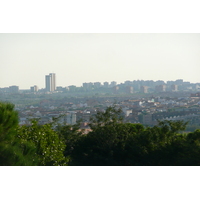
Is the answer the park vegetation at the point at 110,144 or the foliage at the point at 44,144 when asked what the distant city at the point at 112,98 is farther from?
the foliage at the point at 44,144

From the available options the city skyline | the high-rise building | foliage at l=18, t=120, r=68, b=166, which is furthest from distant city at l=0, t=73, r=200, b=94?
foliage at l=18, t=120, r=68, b=166

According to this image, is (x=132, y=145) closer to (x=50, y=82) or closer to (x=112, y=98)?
(x=112, y=98)

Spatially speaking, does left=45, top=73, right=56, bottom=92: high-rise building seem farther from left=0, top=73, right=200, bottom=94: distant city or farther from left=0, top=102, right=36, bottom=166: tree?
left=0, top=102, right=36, bottom=166: tree

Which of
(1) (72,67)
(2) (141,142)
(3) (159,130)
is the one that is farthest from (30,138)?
(1) (72,67)

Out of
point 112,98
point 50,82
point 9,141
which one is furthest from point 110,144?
point 50,82

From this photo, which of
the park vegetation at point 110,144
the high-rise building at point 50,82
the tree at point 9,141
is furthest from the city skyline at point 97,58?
the tree at point 9,141
